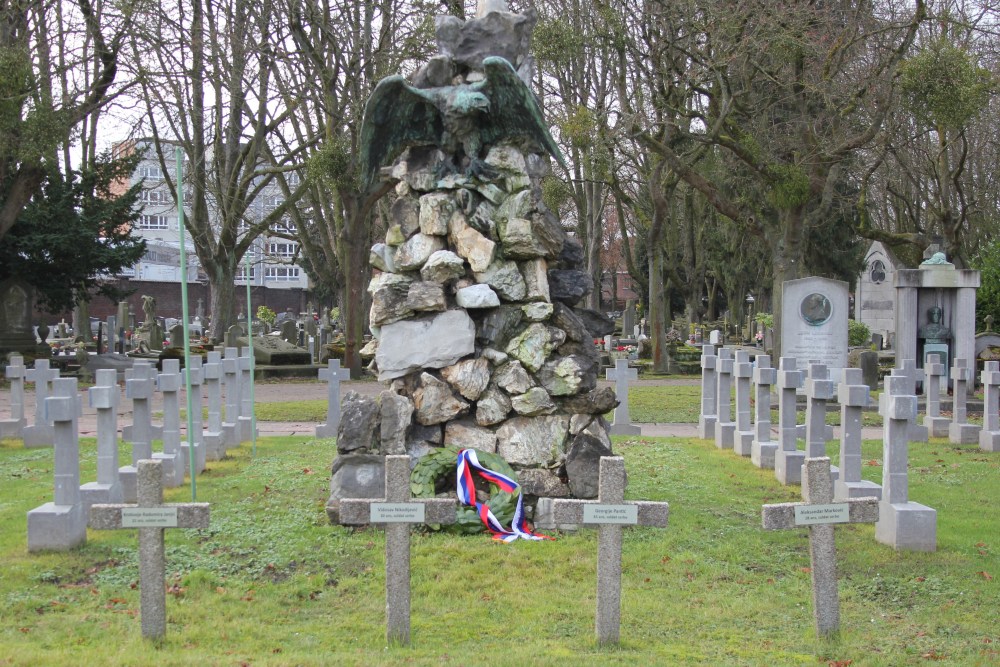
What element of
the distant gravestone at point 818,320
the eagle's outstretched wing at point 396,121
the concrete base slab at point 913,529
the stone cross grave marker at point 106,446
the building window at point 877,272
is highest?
the building window at point 877,272

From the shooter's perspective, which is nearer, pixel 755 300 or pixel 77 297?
pixel 77 297

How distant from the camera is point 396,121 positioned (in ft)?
28.8

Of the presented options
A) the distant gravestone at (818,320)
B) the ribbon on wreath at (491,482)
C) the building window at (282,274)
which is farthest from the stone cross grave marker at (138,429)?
the building window at (282,274)

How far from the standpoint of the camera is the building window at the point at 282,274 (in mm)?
77938

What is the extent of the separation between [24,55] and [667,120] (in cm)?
1294

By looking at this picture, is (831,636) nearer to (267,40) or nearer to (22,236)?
(267,40)

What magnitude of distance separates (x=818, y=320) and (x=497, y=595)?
13559 mm

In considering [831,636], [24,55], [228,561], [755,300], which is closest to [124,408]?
[24,55]

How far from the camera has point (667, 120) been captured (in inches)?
A: 804

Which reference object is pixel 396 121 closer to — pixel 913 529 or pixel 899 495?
pixel 899 495

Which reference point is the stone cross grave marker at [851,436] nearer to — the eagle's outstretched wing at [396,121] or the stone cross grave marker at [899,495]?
the stone cross grave marker at [899,495]

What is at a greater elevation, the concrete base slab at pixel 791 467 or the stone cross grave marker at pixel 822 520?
the stone cross grave marker at pixel 822 520

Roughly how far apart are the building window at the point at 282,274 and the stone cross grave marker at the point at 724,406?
66552mm

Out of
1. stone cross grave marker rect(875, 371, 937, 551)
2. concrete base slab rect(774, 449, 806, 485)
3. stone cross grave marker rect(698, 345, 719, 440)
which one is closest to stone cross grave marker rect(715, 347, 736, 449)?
stone cross grave marker rect(698, 345, 719, 440)
